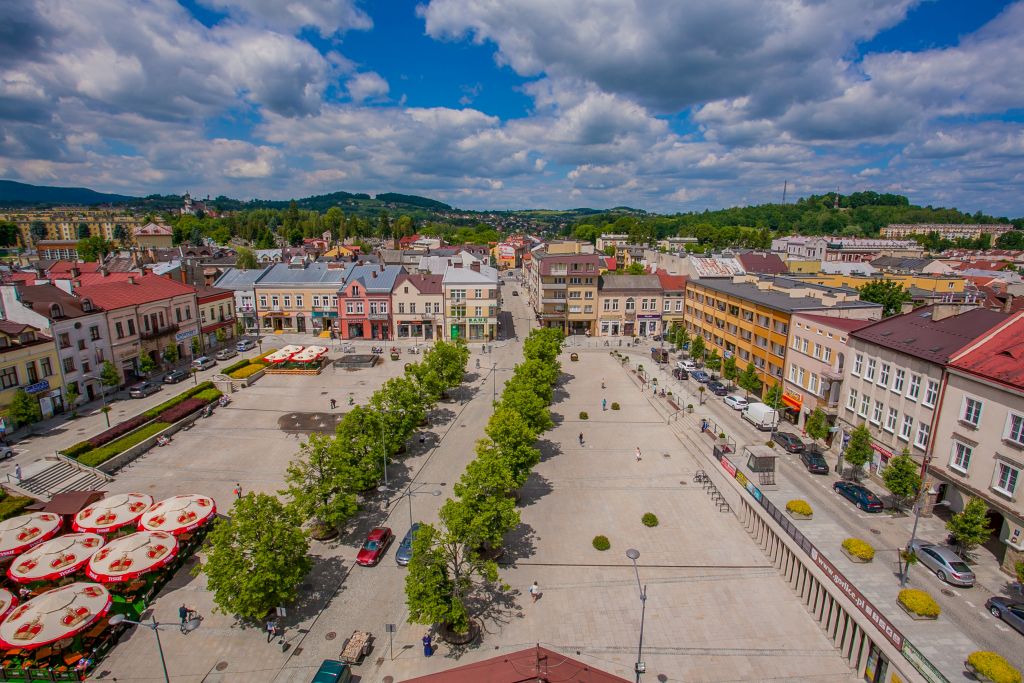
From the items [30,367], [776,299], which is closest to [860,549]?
[776,299]

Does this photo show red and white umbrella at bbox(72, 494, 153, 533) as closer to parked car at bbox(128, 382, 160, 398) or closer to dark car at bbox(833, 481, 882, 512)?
parked car at bbox(128, 382, 160, 398)

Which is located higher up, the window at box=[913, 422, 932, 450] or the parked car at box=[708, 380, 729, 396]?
the window at box=[913, 422, 932, 450]

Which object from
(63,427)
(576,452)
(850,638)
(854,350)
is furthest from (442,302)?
(850,638)

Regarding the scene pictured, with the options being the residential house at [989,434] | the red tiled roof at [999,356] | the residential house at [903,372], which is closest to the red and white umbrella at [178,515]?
the residential house at [989,434]

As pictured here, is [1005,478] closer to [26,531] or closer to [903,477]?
[903,477]

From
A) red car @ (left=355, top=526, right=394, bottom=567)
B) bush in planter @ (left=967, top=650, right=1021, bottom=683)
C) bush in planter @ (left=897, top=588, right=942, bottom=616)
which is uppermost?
bush in planter @ (left=967, top=650, right=1021, bottom=683)

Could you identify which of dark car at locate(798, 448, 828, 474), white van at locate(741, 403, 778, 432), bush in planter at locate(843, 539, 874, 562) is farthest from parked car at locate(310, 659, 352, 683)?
white van at locate(741, 403, 778, 432)
